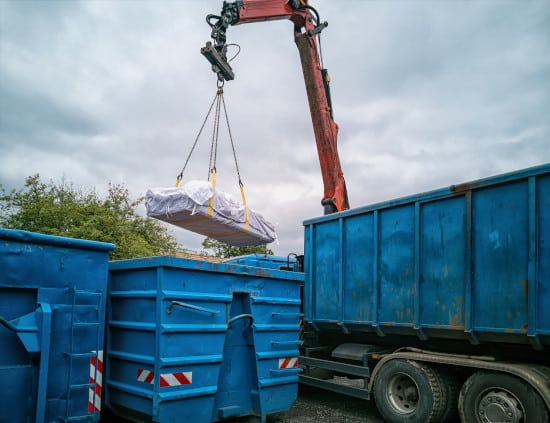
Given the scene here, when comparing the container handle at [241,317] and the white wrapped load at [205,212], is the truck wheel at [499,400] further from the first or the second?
the white wrapped load at [205,212]

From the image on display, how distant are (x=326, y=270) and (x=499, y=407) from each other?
2.99 meters

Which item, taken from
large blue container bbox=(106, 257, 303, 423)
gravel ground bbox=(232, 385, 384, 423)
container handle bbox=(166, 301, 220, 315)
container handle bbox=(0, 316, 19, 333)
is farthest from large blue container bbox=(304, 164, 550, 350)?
container handle bbox=(0, 316, 19, 333)

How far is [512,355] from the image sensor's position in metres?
5.14

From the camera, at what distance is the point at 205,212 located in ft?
19.8

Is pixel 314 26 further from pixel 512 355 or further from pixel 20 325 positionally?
pixel 20 325

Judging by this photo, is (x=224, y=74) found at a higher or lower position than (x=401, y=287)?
higher

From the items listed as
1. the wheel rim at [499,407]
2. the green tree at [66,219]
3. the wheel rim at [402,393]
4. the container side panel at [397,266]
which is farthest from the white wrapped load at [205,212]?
the green tree at [66,219]

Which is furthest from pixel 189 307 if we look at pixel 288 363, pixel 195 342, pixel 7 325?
pixel 288 363

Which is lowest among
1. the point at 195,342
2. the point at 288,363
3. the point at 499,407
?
the point at 499,407

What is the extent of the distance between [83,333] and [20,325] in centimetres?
58

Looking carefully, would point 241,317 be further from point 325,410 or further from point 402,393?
point 325,410

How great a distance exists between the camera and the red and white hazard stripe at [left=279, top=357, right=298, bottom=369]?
5.71 m

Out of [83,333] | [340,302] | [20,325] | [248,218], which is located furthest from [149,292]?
[340,302]

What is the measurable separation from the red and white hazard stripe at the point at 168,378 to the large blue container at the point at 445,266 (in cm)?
267
